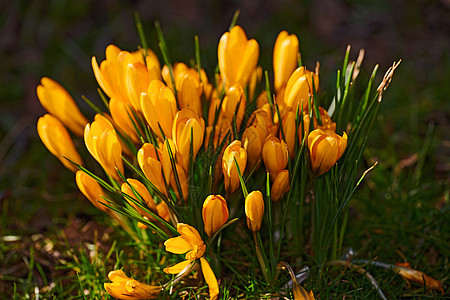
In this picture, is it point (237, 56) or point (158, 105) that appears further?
point (237, 56)

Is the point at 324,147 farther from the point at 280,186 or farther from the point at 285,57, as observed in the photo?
the point at 285,57

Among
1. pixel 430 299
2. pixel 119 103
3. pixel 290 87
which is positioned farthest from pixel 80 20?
pixel 430 299

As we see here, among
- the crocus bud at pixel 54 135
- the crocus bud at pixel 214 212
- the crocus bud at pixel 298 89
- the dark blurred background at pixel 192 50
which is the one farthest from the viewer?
the dark blurred background at pixel 192 50

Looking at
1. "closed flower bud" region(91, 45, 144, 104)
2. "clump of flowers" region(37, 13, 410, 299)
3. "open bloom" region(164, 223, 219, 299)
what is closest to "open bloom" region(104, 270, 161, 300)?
"clump of flowers" region(37, 13, 410, 299)

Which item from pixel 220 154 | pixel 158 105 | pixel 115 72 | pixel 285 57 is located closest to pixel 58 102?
pixel 115 72

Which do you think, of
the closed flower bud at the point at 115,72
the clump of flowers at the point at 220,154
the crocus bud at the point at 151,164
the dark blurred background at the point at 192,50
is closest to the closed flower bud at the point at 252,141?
the clump of flowers at the point at 220,154

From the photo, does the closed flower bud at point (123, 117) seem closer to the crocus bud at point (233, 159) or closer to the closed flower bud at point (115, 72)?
the closed flower bud at point (115, 72)

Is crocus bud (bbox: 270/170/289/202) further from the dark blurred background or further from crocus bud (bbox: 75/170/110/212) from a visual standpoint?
the dark blurred background

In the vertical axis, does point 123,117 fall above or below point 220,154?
above
